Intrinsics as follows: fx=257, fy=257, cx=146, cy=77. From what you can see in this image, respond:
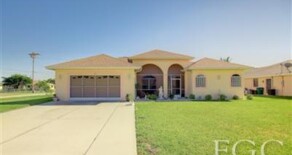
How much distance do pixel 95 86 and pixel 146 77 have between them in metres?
6.69

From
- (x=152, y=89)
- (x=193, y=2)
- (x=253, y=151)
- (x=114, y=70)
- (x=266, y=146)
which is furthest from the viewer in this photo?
(x=152, y=89)

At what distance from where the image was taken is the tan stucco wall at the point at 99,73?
25.2 m

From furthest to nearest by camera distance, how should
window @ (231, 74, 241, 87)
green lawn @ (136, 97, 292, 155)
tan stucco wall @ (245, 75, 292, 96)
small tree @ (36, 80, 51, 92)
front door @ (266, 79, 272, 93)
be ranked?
1. small tree @ (36, 80, 51, 92)
2. front door @ (266, 79, 272, 93)
3. tan stucco wall @ (245, 75, 292, 96)
4. window @ (231, 74, 241, 87)
5. green lawn @ (136, 97, 292, 155)

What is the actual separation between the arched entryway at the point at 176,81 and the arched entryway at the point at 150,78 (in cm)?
118

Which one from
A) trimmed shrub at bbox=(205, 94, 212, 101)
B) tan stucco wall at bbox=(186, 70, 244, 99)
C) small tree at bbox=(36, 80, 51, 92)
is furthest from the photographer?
small tree at bbox=(36, 80, 51, 92)

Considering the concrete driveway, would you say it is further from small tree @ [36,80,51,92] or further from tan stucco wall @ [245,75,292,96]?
small tree @ [36,80,51,92]

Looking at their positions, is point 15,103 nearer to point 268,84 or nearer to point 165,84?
point 165,84

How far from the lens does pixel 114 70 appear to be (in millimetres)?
25312

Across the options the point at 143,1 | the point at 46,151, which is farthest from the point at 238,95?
the point at 46,151

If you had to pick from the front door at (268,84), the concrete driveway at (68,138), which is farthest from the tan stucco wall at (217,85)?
the concrete driveway at (68,138)

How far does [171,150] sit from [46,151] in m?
3.46

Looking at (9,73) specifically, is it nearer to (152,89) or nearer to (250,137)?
(152,89)

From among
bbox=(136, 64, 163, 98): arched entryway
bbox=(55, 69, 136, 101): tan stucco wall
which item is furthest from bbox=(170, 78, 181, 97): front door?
bbox=(55, 69, 136, 101): tan stucco wall

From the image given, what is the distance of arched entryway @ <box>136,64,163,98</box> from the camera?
30109 millimetres
